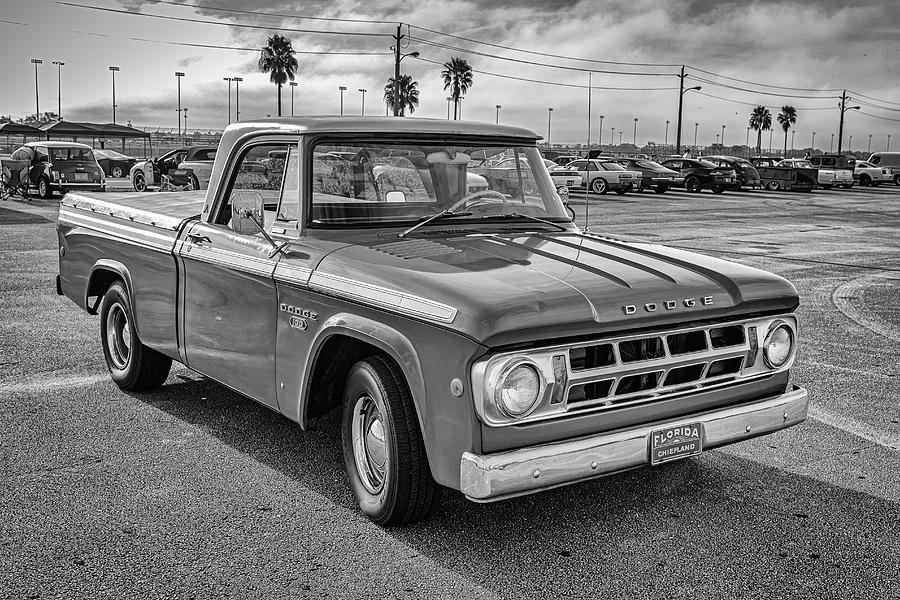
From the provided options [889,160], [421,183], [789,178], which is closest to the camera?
[421,183]

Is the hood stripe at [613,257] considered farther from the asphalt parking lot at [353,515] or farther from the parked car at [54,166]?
the parked car at [54,166]

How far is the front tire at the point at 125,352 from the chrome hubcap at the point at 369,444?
7.48 ft

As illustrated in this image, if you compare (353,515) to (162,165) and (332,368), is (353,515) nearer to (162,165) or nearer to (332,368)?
(332,368)

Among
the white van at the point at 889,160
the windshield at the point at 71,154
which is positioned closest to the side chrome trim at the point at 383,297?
the windshield at the point at 71,154

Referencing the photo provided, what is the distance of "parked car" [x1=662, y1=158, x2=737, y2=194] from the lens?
3862 centimetres

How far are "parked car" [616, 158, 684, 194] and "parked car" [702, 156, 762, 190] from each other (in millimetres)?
3232

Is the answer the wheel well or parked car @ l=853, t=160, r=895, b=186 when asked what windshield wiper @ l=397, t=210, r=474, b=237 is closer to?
the wheel well

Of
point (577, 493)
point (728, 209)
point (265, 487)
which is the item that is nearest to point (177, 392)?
point (265, 487)

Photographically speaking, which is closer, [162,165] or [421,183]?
[421,183]

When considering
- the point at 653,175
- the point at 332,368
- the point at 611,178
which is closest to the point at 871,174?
the point at 653,175

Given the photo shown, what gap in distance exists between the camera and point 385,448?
4031mm

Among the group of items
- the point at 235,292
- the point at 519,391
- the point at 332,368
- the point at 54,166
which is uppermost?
the point at 54,166

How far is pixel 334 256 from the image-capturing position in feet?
14.0

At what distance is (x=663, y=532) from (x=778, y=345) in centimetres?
101
